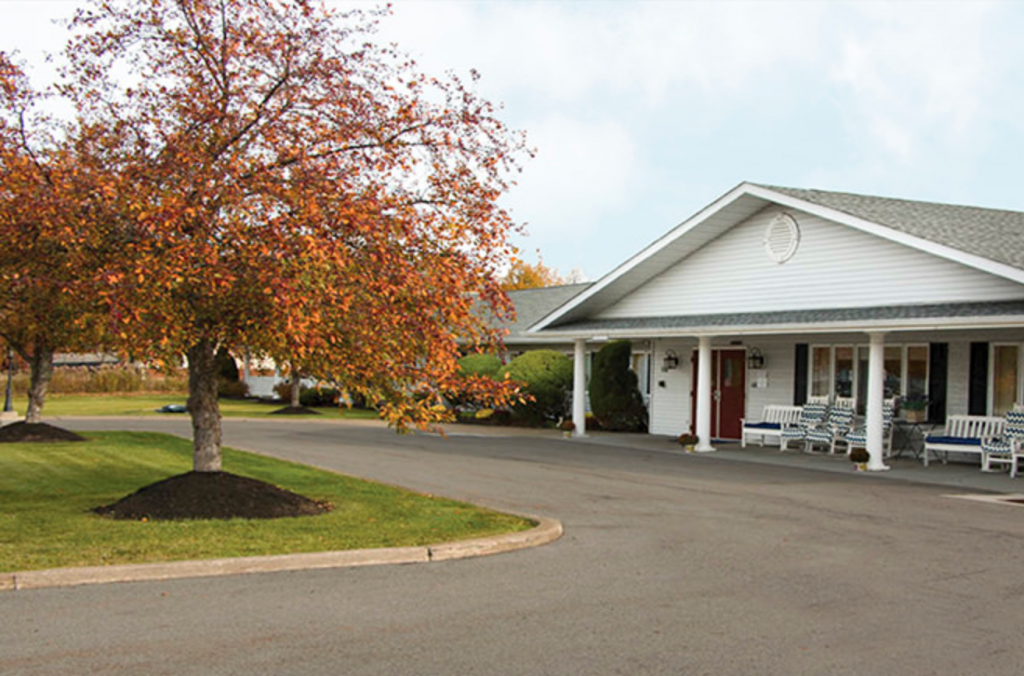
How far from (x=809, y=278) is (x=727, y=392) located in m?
4.84

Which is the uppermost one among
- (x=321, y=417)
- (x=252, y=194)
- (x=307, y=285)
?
(x=252, y=194)

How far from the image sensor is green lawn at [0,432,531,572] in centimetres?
871

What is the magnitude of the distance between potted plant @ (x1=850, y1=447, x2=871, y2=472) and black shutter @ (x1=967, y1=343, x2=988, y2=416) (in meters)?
2.51

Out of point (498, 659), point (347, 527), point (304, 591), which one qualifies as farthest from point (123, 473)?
point (498, 659)

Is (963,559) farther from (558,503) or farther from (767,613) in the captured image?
(558,503)

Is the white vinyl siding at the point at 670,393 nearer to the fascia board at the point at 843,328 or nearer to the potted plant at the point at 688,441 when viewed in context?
the fascia board at the point at 843,328

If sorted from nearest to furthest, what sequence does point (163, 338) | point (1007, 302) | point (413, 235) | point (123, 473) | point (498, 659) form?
1. point (498, 659)
2. point (163, 338)
3. point (413, 235)
4. point (123, 473)
5. point (1007, 302)

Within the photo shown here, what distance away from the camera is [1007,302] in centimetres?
1666

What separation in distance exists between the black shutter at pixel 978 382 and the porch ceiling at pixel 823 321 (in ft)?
5.74

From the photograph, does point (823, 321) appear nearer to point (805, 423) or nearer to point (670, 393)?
point (805, 423)

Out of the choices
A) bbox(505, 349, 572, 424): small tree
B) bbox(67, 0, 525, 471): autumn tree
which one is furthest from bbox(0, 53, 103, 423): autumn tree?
bbox(505, 349, 572, 424): small tree

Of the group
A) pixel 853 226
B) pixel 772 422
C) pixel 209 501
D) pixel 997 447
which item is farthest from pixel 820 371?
pixel 209 501

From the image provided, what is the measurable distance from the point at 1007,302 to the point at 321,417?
2245cm

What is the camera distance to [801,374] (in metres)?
22.3
